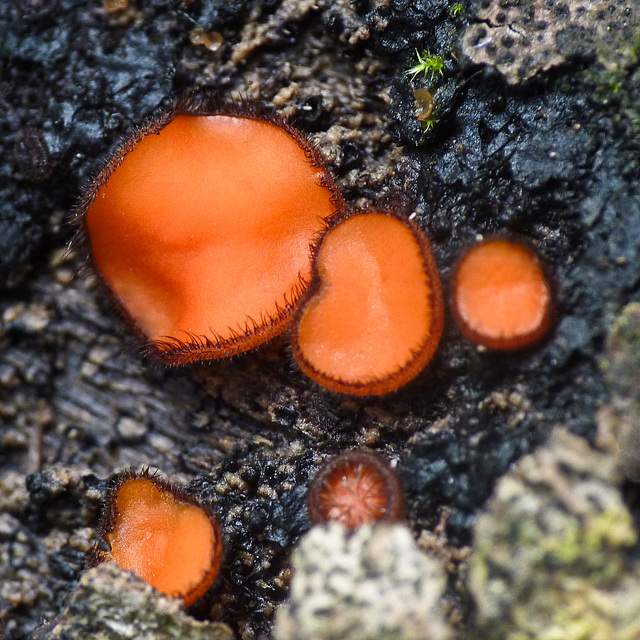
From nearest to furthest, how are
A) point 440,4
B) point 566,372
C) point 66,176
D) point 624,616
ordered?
point 624,616 → point 566,372 → point 440,4 → point 66,176

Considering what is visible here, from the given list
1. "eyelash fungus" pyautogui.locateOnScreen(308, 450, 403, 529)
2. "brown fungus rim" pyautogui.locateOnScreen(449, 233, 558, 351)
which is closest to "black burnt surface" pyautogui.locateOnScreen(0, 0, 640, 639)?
"brown fungus rim" pyautogui.locateOnScreen(449, 233, 558, 351)

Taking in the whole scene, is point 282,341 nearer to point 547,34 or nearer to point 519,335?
point 519,335

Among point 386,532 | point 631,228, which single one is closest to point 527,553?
point 386,532

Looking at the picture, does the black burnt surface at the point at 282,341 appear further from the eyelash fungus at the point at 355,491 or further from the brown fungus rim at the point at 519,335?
the eyelash fungus at the point at 355,491

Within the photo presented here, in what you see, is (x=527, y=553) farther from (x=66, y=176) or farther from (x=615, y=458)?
(x=66, y=176)

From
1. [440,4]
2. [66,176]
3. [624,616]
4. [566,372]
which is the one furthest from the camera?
[66,176]

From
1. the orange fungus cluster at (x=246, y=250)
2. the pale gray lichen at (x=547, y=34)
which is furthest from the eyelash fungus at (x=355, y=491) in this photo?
the pale gray lichen at (x=547, y=34)
